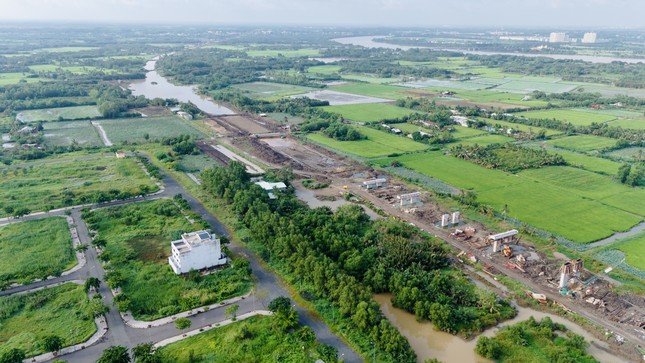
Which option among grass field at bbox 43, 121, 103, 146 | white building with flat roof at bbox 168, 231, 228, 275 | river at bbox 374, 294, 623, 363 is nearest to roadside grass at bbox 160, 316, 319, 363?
river at bbox 374, 294, 623, 363

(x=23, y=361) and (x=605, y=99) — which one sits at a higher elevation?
(x=605, y=99)

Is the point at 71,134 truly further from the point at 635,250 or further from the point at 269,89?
the point at 635,250

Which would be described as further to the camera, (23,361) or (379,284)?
(379,284)

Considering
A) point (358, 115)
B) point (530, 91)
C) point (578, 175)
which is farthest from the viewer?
point (530, 91)

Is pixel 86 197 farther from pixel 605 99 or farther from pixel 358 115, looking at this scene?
pixel 605 99

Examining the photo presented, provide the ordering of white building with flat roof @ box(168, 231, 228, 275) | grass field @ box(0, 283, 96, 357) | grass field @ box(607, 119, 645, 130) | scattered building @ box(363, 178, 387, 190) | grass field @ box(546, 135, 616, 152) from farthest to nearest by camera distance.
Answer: grass field @ box(607, 119, 645, 130), grass field @ box(546, 135, 616, 152), scattered building @ box(363, 178, 387, 190), white building with flat roof @ box(168, 231, 228, 275), grass field @ box(0, 283, 96, 357)

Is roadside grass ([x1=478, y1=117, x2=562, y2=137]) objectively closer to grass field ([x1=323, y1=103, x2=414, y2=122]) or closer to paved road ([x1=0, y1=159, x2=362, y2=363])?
grass field ([x1=323, y1=103, x2=414, y2=122])

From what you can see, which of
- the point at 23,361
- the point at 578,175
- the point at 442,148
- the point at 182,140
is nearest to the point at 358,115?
the point at 442,148
